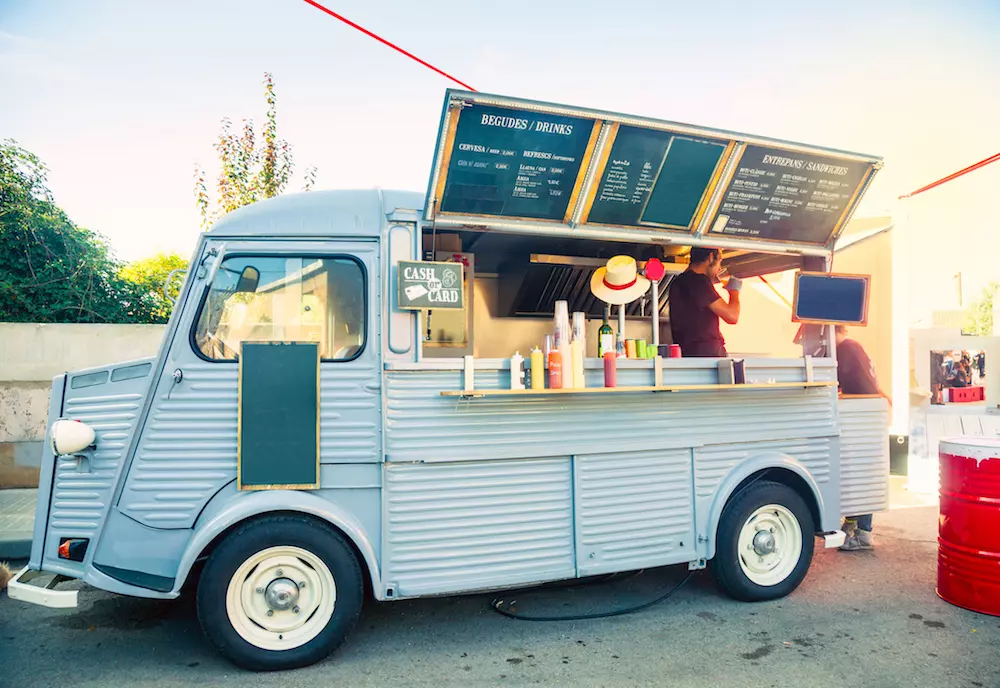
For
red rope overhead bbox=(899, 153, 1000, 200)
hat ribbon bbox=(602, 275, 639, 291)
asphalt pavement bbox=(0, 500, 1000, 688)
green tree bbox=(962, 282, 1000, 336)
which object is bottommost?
asphalt pavement bbox=(0, 500, 1000, 688)

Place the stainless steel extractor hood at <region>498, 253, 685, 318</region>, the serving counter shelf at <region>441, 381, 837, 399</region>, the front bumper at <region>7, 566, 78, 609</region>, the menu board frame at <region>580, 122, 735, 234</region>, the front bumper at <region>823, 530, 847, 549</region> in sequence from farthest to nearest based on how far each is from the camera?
1. the stainless steel extractor hood at <region>498, 253, 685, 318</region>
2. the front bumper at <region>823, 530, 847, 549</region>
3. the menu board frame at <region>580, 122, 735, 234</region>
4. the serving counter shelf at <region>441, 381, 837, 399</region>
5. the front bumper at <region>7, 566, 78, 609</region>

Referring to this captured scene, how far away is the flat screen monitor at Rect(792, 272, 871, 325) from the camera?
17.5 ft

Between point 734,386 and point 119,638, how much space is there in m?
4.39

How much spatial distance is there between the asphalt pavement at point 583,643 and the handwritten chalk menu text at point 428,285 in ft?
6.98

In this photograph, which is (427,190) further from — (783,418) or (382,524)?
(783,418)

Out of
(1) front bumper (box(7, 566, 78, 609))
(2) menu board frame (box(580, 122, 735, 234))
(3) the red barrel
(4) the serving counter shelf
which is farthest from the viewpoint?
(3) the red barrel

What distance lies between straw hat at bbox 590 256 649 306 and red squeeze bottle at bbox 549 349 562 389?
113cm

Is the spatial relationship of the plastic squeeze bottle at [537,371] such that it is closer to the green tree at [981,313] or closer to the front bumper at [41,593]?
the front bumper at [41,593]

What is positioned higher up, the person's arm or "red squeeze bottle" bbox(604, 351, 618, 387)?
the person's arm

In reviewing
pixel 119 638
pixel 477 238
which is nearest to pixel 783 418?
pixel 477 238

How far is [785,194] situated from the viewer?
16.8ft

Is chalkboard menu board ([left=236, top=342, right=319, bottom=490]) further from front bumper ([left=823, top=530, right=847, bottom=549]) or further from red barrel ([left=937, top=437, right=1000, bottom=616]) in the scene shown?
red barrel ([left=937, top=437, right=1000, bottom=616])

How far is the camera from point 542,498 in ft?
14.4

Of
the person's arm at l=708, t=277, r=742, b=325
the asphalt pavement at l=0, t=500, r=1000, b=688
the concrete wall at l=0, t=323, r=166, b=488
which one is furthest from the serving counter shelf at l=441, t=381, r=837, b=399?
the concrete wall at l=0, t=323, r=166, b=488
